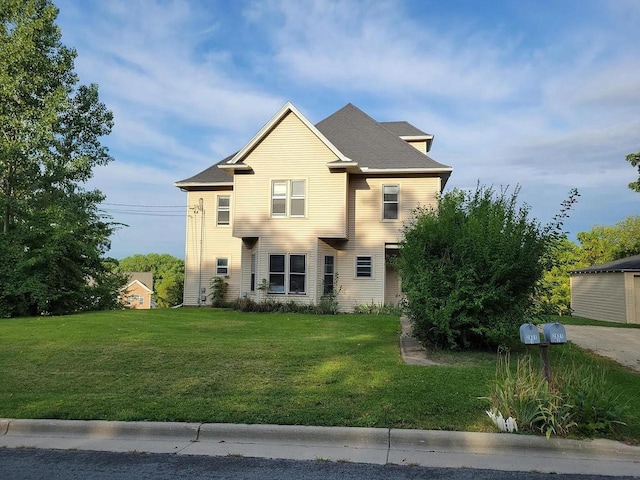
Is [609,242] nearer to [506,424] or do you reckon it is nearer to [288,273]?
[288,273]

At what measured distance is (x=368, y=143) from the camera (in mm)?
22234

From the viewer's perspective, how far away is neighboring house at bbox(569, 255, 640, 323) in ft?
75.6

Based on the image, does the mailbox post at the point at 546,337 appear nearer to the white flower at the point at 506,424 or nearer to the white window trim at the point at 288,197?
the white flower at the point at 506,424

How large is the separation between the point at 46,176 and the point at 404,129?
17221mm

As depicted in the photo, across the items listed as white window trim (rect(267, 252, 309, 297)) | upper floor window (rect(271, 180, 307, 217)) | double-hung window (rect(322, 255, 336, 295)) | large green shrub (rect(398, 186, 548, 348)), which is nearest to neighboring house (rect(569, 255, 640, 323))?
double-hung window (rect(322, 255, 336, 295))

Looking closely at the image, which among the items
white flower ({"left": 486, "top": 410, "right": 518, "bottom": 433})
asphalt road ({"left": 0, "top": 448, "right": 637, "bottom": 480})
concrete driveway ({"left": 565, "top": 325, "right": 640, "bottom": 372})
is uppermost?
concrete driveway ({"left": 565, "top": 325, "right": 640, "bottom": 372})

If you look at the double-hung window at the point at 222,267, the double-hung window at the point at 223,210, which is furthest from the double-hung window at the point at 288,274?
the double-hung window at the point at 223,210

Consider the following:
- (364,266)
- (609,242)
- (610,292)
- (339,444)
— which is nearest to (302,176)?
(364,266)

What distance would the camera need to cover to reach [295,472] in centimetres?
448

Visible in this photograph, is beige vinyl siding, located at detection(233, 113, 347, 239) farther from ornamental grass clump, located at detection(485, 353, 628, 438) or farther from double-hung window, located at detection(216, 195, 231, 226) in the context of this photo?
ornamental grass clump, located at detection(485, 353, 628, 438)

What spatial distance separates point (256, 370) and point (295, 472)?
10.3 feet

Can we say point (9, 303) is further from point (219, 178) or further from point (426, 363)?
point (426, 363)

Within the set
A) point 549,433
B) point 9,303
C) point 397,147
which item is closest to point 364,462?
point 549,433

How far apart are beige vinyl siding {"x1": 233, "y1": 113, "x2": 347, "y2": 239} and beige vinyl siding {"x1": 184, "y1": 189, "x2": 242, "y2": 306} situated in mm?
3650
